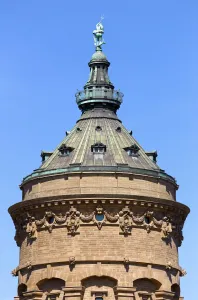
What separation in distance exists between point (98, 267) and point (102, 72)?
20484 millimetres

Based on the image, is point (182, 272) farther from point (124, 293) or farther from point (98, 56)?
point (98, 56)

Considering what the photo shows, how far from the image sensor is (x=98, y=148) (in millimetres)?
86875

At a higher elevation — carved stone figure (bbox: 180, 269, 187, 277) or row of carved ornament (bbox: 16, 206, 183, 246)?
row of carved ornament (bbox: 16, 206, 183, 246)

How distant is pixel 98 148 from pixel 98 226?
7.77 metres

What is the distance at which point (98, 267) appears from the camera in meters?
81.4

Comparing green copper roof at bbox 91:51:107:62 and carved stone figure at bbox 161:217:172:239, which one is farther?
green copper roof at bbox 91:51:107:62

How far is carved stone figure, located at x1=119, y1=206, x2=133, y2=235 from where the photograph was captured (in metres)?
82.4

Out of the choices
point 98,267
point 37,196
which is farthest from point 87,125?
point 98,267

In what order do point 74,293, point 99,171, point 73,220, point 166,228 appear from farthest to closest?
1. point 166,228
2. point 99,171
3. point 73,220
4. point 74,293

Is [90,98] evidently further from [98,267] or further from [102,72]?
[98,267]

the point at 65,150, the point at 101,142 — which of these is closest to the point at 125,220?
the point at 101,142

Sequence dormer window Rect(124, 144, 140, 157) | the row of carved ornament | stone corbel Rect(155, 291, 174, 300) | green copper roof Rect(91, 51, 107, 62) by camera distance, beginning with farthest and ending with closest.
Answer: green copper roof Rect(91, 51, 107, 62) → dormer window Rect(124, 144, 140, 157) → stone corbel Rect(155, 291, 174, 300) → the row of carved ornament

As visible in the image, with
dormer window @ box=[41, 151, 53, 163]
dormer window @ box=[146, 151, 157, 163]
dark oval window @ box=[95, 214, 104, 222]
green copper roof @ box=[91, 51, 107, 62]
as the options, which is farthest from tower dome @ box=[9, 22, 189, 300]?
green copper roof @ box=[91, 51, 107, 62]

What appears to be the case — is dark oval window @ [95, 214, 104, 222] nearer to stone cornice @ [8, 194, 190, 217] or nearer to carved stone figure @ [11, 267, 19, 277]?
stone cornice @ [8, 194, 190, 217]
